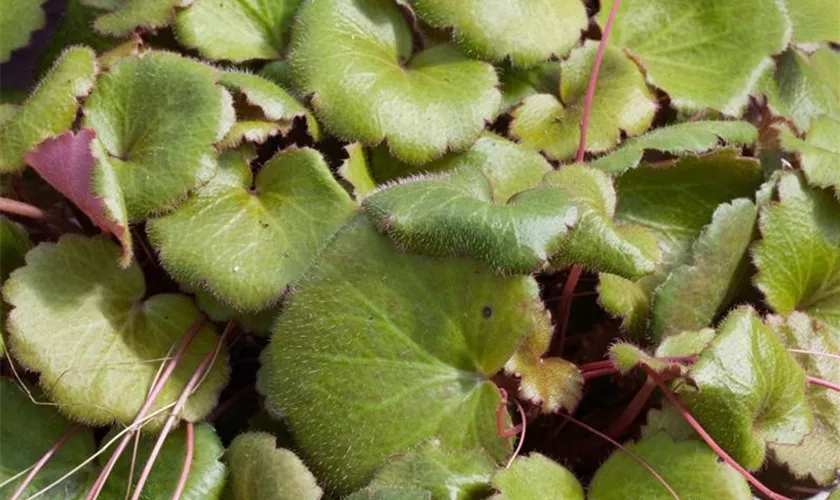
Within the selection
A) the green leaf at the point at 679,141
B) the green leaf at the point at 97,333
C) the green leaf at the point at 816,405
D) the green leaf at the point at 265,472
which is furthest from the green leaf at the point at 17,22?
the green leaf at the point at 816,405

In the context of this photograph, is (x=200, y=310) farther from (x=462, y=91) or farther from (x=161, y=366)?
(x=462, y=91)

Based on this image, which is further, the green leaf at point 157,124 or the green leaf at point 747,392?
the green leaf at point 157,124

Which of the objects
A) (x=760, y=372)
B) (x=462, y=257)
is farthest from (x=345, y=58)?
(x=760, y=372)

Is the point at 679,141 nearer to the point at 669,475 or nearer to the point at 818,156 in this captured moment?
the point at 818,156

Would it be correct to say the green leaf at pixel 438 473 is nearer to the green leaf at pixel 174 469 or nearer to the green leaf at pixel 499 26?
the green leaf at pixel 174 469

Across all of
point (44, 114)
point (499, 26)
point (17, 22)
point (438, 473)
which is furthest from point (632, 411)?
point (17, 22)

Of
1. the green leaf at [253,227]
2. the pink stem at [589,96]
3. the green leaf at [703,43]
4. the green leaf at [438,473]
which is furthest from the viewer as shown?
the green leaf at [703,43]

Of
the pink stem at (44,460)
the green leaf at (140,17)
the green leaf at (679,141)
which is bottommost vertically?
the pink stem at (44,460)
